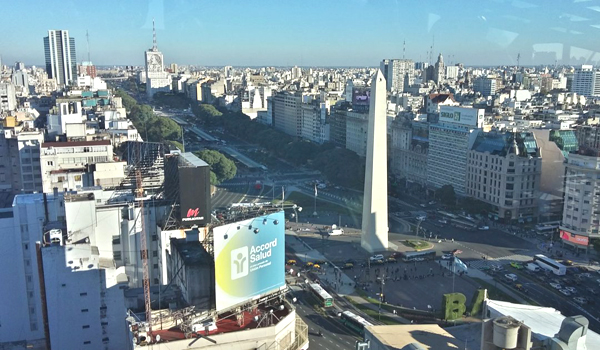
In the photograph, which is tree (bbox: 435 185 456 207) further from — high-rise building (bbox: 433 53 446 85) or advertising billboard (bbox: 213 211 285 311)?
high-rise building (bbox: 433 53 446 85)

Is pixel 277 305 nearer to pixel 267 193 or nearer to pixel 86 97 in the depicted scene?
pixel 267 193

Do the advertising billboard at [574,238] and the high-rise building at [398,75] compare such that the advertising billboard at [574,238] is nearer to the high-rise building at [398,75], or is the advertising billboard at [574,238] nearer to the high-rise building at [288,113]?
the high-rise building at [288,113]

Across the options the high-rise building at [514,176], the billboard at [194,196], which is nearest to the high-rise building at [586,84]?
the high-rise building at [514,176]

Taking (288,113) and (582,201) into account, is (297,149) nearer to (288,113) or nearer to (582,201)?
(288,113)

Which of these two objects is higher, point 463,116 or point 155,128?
point 463,116

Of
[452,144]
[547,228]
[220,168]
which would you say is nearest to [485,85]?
[452,144]
